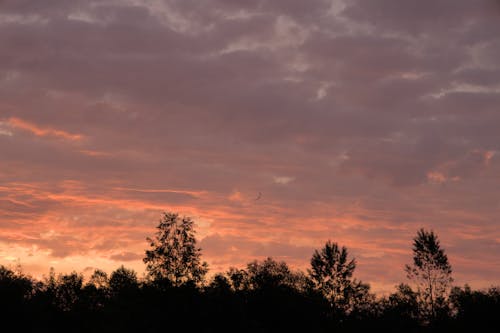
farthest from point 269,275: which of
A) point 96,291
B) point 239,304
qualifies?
point 96,291

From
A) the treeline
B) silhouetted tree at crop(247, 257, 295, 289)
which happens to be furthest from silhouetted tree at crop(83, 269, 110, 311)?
silhouetted tree at crop(247, 257, 295, 289)

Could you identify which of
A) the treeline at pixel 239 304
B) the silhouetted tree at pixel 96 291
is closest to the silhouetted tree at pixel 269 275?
the treeline at pixel 239 304

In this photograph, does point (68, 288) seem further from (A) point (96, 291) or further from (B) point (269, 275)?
(B) point (269, 275)

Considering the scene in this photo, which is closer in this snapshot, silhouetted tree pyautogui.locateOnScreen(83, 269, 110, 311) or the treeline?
the treeline

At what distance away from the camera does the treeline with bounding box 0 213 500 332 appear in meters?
79.5

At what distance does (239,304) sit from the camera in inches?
3452

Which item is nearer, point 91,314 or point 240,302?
point 240,302

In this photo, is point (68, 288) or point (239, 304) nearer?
point (239, 304)

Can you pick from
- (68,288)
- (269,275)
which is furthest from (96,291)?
(269,275)

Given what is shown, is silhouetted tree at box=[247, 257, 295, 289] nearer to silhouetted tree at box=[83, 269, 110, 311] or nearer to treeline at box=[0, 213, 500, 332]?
treeline at box=[0, 213, 500, 332]

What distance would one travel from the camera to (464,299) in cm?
9669

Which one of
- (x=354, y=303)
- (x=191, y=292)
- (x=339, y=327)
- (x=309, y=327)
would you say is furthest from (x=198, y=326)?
(x=354, y=303)

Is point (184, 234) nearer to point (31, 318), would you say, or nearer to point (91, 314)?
point (31, 318)

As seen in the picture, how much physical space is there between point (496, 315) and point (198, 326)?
4788cm
